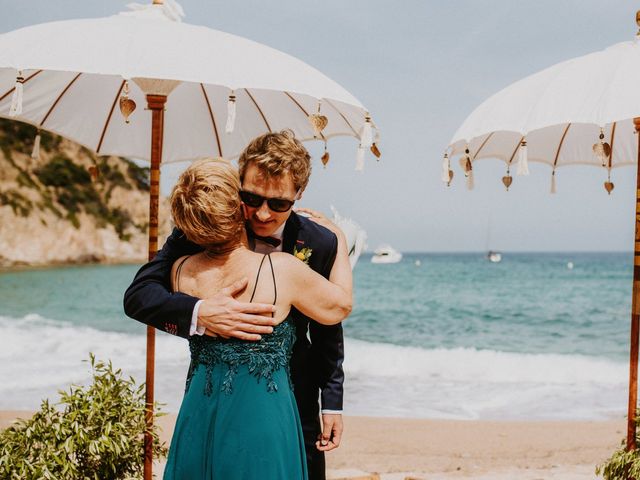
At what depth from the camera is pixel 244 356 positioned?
228 centimetres

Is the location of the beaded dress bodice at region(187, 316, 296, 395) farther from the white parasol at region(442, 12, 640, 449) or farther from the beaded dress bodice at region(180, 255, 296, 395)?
the white parasol at region(442, 12, 640, 449)

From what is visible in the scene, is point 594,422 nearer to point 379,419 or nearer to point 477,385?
point 379,419

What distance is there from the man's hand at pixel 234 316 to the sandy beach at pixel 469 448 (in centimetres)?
480

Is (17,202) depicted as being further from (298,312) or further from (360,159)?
(298,312)

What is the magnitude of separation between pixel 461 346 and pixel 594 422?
12.4 meters

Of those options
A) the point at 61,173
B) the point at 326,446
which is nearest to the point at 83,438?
the point at 326,446

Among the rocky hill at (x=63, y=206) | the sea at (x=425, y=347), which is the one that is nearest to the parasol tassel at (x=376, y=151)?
the sea at (x=425, y=347)

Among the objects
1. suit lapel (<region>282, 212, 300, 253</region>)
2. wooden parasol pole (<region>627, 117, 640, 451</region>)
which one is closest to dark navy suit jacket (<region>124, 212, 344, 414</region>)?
suit lapel (<region>282, 212, 300, 253</region>)

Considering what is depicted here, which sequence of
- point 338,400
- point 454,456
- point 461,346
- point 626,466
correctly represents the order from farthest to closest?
1. point 461,346
2. point 454,456
3. point 626,466
4. point 338,400

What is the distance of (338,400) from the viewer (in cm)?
278

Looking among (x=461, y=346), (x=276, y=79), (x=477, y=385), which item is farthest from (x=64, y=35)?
(x=461, y=346)

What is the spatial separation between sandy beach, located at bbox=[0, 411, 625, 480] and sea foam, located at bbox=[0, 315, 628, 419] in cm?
136

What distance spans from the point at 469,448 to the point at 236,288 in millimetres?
6995

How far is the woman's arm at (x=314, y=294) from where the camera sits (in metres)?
2.29
